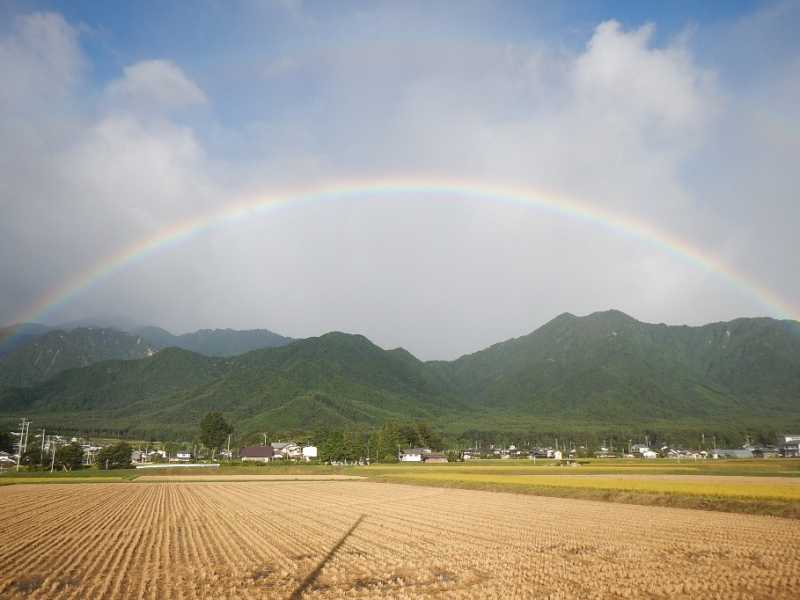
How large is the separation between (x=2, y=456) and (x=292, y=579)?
620 ft

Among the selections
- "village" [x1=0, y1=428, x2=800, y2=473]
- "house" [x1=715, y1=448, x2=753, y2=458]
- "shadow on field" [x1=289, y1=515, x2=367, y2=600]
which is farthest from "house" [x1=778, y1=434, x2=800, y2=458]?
"shadow on field" [x1=289, y1=515, x2=367, y2=600]

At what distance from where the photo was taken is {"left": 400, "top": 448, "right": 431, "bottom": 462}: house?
525 feet

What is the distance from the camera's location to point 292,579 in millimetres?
17047

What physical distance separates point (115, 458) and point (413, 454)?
263ft

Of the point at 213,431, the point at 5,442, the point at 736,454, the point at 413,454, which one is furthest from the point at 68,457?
the point at 736,454

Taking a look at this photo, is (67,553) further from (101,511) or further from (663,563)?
(663,563)

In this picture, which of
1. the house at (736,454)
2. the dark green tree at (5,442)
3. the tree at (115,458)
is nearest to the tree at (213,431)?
the tree at (115,458)

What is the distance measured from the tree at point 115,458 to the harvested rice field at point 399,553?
97361 millimetres

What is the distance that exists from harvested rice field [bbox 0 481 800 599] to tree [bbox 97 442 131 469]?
97.4 meters

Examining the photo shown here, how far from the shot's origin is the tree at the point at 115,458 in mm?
123562

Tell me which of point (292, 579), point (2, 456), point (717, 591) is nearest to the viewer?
point (717, 591)

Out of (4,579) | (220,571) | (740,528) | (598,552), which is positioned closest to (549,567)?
(598,552)

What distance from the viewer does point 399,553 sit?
2127cm

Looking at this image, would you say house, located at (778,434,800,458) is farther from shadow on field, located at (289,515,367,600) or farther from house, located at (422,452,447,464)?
shadow on field, located at (289,515,367,600)
